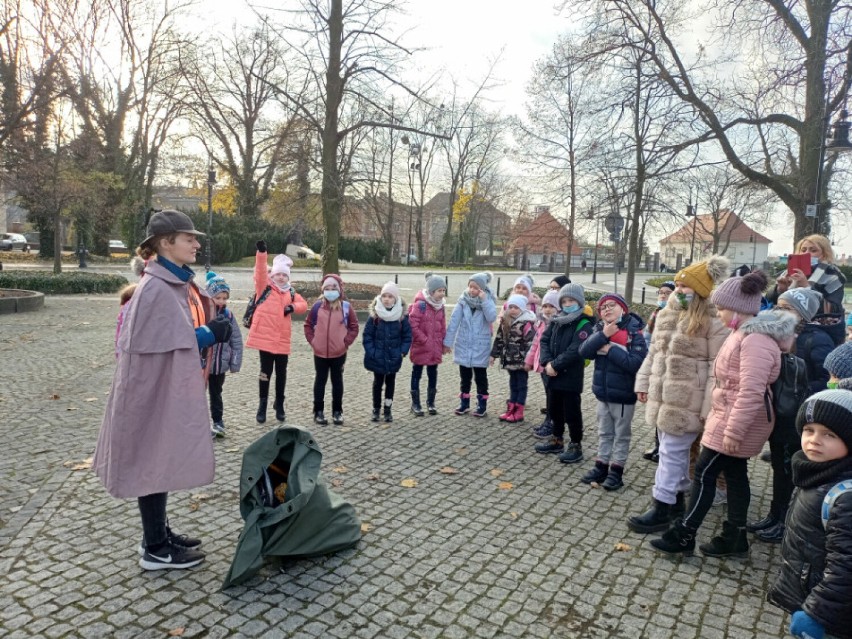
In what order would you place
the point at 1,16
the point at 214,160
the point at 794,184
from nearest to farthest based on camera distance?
1. the point at 794,184
2. the point at 1,16
3. the point at 214,160

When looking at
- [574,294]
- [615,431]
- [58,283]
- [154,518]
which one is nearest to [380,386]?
[574,294]

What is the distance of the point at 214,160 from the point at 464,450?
39138 millimetres

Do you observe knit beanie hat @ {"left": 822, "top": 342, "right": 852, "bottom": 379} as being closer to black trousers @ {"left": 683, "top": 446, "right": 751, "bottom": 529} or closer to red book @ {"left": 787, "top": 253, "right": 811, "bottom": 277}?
black trousers @ {"left": 683, "top": 446, "right": 751, "bottom": 529}

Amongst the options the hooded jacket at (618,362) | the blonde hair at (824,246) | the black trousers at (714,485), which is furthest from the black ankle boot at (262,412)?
the blonde hair at (824,246)

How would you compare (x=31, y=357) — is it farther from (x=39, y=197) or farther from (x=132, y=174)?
(x=132, y=174)

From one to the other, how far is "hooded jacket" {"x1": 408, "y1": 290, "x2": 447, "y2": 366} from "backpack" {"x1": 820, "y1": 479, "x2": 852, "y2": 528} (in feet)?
15.6

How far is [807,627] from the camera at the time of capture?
8.68ft

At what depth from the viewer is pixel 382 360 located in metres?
6.77

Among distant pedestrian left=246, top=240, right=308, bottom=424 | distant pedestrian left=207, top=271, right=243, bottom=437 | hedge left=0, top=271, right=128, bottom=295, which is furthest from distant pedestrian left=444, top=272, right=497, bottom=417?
hedge left=0, top=271, right=128, bottom=295

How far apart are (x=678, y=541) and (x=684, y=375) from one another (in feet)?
3.61

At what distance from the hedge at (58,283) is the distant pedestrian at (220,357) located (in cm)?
1600

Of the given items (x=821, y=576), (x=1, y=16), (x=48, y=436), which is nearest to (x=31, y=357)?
(x=48, y=436)

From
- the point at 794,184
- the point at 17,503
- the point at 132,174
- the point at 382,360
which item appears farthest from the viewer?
the point at 132,174

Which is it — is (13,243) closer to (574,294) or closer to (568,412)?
(574,294)
